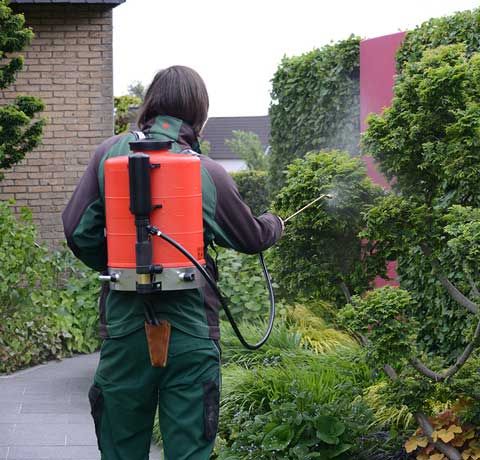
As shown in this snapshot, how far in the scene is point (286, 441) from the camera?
15.1 ft

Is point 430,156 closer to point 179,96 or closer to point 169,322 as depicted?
point 179,96

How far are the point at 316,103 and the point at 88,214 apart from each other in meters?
6.75

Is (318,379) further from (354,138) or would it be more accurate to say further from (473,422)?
(354,138)

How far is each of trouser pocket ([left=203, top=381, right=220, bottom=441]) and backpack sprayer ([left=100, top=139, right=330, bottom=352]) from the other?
34 centimetres

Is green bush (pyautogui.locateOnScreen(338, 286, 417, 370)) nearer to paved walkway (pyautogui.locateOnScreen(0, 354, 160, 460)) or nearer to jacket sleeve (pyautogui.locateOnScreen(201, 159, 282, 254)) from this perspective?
jacket sleeve (pyautogui.locateOnScreen(201, 159, 282, 254))

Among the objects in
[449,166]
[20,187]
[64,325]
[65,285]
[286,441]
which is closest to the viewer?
[449,166]

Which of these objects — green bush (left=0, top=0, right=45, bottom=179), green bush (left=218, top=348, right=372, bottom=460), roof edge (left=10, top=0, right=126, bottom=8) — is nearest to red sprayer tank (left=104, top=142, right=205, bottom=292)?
green bush (left=218, top=348, right=372, bottom=460)

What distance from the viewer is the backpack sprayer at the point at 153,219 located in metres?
3.12

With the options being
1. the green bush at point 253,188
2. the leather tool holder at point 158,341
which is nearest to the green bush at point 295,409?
the leather tool holder at point 158,341

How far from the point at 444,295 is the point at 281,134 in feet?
17.7

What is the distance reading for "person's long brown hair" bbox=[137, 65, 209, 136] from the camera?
11.3 feet

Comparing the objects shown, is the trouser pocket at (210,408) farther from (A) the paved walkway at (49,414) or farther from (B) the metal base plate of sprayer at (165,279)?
(A) the paved walkway at (49,414)

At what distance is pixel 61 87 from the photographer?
10453 millimetres

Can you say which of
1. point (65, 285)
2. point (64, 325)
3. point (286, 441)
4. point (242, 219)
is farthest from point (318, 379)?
point (65, 285)
